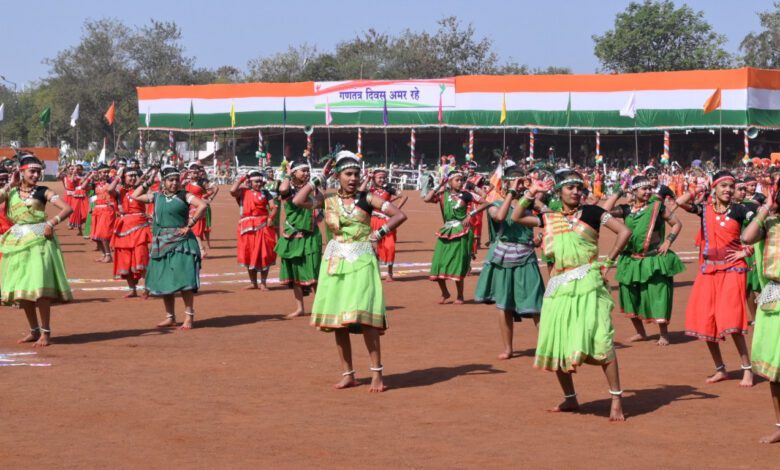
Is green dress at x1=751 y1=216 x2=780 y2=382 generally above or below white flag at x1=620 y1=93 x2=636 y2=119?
below

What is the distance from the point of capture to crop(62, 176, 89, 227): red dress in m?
30.3

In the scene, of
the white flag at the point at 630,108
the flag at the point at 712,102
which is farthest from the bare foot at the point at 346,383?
the white flag at the point at 630,108

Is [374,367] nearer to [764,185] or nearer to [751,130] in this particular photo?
[764,185]

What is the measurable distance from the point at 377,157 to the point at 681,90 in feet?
64.1

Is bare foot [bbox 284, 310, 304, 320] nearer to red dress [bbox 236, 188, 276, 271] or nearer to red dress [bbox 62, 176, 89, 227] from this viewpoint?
red dress [bbox 236, 188, 276, 271]

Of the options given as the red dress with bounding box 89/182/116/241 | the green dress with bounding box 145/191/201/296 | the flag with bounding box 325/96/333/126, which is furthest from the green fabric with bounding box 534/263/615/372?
the flag with bounding box 325/96/333/126

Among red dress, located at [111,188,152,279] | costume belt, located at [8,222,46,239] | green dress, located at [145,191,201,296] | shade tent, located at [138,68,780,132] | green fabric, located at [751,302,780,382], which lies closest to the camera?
green fabric, located at [751,302,780,382]

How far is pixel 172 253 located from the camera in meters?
14.5

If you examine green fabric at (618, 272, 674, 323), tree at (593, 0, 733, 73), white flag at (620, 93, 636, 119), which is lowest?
green fabric at (618, 272, 674, 323)

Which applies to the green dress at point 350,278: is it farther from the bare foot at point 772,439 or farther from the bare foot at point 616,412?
the bare foot at point 772,439

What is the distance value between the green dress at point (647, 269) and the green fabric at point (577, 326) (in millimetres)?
4352

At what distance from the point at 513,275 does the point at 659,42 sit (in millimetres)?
81977

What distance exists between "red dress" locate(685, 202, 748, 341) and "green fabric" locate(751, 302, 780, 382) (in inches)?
99.3

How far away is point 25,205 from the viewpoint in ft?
43.1
